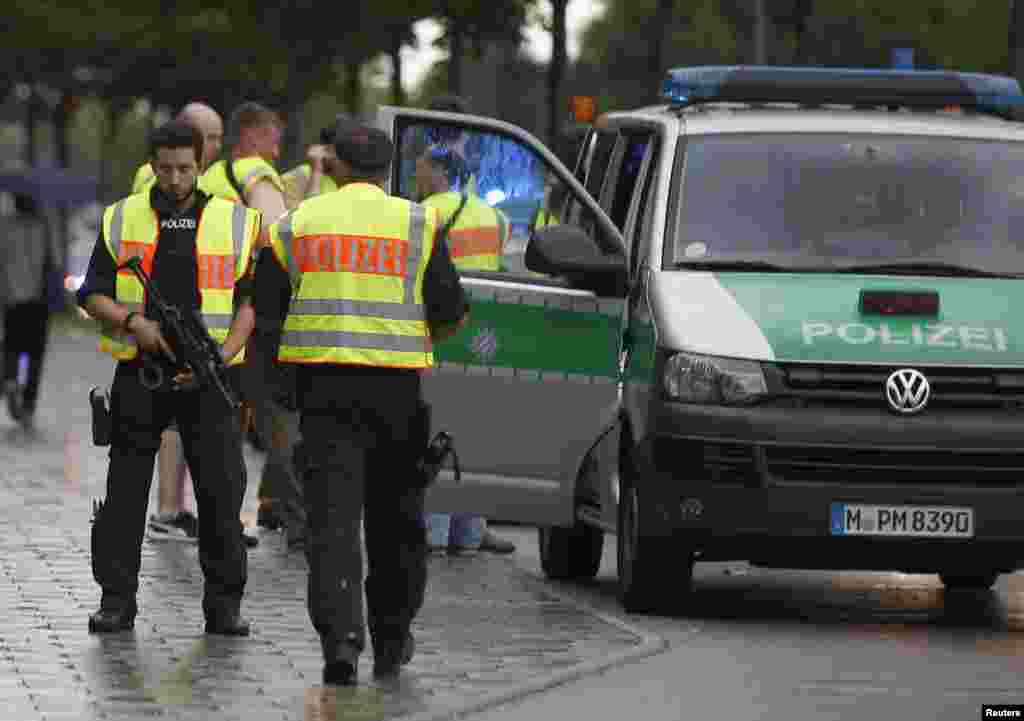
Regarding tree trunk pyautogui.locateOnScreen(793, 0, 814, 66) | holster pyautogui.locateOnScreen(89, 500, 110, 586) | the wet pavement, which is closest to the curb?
the wet pavement

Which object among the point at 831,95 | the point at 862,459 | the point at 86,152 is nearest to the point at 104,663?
the point at 862,459

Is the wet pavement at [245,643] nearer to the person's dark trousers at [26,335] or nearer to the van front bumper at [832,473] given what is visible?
the van front bumper at [832,473]

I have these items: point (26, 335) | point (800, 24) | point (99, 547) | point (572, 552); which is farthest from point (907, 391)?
point (800, 24)

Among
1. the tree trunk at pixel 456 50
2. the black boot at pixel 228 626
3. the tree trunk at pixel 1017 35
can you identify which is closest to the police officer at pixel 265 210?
the black boot at pixel 228 626

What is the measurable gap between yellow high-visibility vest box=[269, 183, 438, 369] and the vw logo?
94.8 inches

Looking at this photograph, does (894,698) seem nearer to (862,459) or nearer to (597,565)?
(862,459)

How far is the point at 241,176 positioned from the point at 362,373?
5046 mm

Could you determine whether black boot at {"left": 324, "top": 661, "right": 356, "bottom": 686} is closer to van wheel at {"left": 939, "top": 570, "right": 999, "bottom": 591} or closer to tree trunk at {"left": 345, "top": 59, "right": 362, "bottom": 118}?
van wheel at {"left": 939, "top": 570, "right": 999, "bottom": 591}

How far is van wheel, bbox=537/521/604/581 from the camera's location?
13133mm

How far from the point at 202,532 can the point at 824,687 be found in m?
2.32

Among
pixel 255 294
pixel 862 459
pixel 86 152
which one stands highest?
pixel 255 294

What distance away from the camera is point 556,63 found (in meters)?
29.3

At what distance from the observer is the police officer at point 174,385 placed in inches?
407

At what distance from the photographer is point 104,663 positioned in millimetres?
9453
